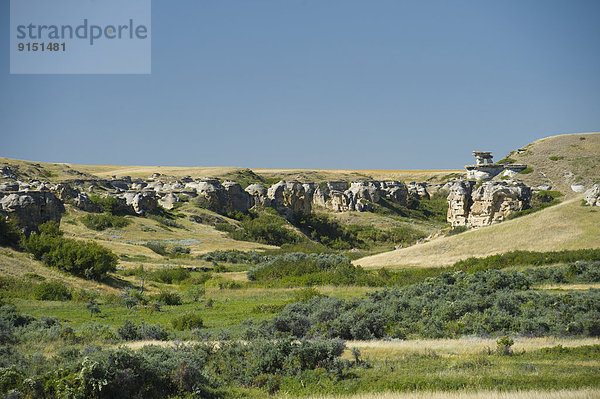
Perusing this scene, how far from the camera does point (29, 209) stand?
40031 millimetres

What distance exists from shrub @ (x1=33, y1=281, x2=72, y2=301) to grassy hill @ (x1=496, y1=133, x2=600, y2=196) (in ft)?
164

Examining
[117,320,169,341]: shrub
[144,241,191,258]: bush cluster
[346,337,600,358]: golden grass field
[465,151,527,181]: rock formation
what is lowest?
[144,241,191,258]: bush cluster

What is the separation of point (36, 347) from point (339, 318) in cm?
936

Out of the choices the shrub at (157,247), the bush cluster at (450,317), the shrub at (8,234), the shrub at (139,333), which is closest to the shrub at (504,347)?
the bush cluster at (450,317)

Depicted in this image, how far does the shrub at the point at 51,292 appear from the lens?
26453 mm

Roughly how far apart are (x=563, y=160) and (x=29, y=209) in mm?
60010

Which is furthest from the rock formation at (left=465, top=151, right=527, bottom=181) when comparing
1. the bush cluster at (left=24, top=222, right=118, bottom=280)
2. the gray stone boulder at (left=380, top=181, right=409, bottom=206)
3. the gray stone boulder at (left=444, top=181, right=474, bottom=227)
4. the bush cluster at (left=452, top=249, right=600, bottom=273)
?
the bush cluster at (left=24, top=222, right=118, bottom=280)

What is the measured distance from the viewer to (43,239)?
35062 mm

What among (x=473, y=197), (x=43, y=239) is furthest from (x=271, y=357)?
(x=473, y=197)

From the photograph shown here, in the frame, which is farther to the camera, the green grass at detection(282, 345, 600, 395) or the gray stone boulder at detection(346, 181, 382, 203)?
the gray stone boulder at detection(346, 181, 382, 203)

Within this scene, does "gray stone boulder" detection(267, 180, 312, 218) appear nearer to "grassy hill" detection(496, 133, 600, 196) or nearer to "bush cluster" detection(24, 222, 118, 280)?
"grassy hill" detection(496, 133, 600, 196)

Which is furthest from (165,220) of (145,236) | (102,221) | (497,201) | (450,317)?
(450,317)

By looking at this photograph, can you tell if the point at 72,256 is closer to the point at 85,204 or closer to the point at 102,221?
the point at 102,221

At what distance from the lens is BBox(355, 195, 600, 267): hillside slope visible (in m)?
35.1
